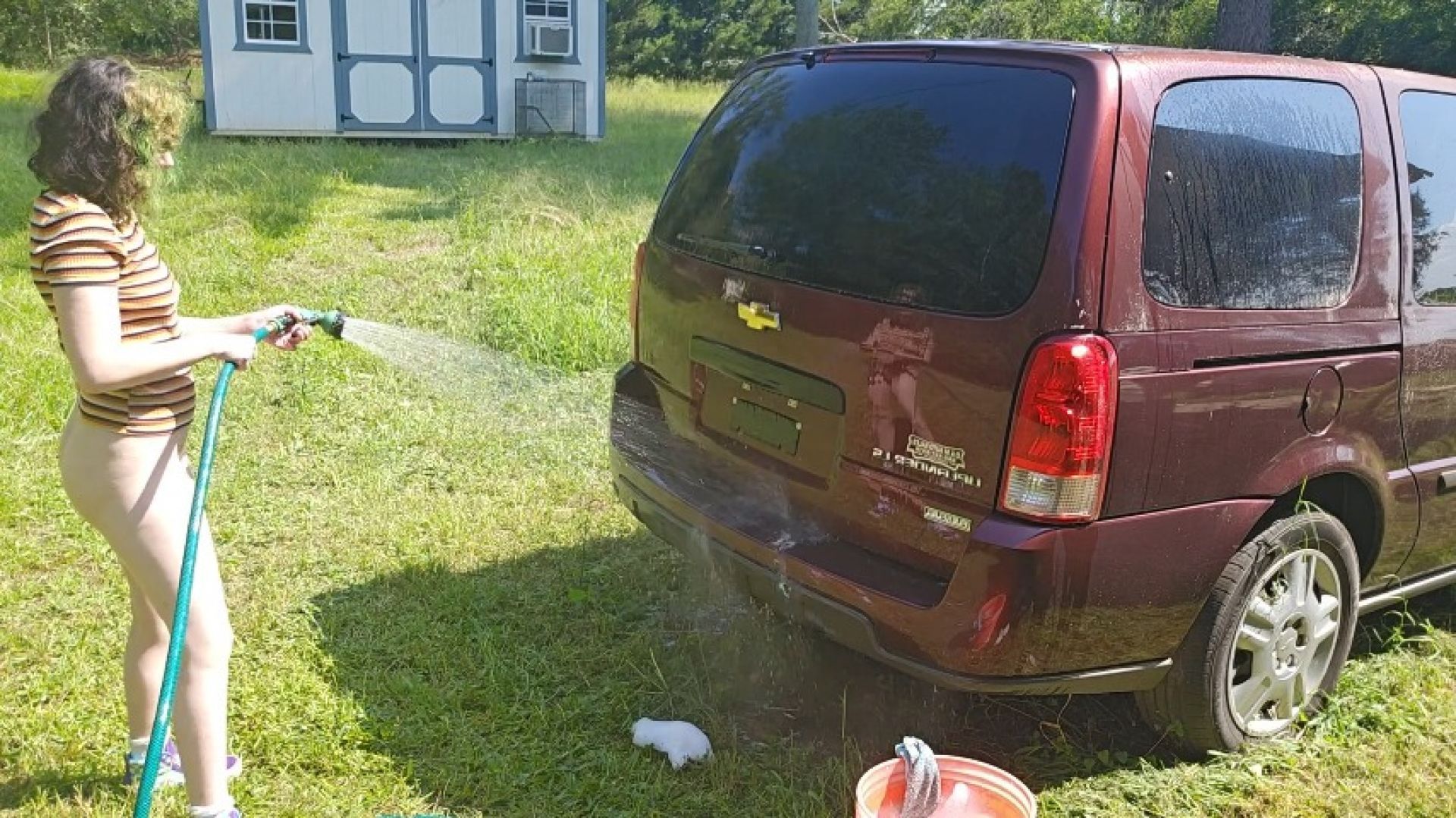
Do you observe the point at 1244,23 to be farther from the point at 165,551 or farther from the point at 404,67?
the point at 165,551

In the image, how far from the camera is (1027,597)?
2.79 m

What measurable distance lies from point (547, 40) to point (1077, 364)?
56.1 ft

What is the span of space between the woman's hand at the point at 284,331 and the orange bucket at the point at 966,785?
5.85 feet

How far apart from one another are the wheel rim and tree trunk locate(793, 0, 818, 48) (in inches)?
439

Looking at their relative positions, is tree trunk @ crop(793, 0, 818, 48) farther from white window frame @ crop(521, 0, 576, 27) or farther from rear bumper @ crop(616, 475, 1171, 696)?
rear bumper @ crop(616, 475, 1171, 696)

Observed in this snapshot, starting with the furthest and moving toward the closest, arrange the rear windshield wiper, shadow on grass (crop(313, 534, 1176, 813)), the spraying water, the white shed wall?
the white shed wall < the spraying water < shadow on grass (crop(313, 534, 1176, 813)) < the rear windshield wiper

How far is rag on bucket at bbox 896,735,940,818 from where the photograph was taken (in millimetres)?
2621

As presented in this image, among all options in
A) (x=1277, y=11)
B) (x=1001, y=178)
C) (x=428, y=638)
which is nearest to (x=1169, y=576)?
(x=1001, y=178)

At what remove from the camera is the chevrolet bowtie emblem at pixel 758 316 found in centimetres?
329

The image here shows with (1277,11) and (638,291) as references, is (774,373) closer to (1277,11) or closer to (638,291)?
(638,291)

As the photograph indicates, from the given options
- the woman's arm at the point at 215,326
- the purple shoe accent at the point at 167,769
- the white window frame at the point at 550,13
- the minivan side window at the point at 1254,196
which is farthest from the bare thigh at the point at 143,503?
the white window frame at the point at 550,13

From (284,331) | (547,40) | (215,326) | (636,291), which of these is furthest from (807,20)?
(215,326)

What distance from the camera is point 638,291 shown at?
13.3ft

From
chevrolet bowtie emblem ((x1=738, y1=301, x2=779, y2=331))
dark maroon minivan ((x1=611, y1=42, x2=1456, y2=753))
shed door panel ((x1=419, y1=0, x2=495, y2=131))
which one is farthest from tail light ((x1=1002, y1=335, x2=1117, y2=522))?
shed door panel ((x1=419, y1=0, x2=495, y2=131))
